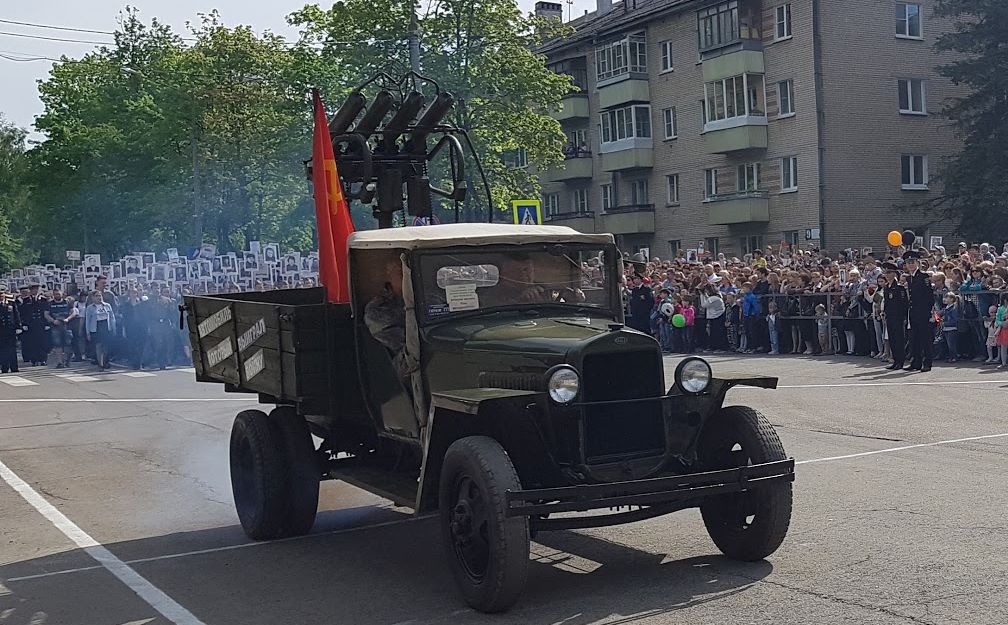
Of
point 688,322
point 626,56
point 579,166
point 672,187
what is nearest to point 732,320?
point 688,322

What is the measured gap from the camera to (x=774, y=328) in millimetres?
23625

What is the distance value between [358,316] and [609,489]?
2557 mm

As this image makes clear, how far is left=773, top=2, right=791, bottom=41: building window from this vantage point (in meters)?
42.2

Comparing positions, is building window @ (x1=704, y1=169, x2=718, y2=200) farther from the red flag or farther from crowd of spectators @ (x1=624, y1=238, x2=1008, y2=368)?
the red flag

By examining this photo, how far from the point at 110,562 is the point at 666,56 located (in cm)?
4319

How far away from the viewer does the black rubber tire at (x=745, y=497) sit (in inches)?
271

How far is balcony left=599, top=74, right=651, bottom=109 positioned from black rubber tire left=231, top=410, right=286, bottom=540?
→ 4222 centimetres

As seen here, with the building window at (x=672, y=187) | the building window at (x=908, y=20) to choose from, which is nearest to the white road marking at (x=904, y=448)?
the building window at (x=908, y=20)

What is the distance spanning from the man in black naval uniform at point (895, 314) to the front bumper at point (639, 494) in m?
13.2

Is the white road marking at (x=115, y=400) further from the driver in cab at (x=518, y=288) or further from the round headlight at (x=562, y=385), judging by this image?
the round headlight at (x=562, y=385)

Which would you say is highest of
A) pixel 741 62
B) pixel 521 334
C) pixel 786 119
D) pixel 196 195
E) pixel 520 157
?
pixel 741 62

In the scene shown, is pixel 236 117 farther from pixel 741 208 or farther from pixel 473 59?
pixel 741 208

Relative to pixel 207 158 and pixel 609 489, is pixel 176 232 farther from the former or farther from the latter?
pixel 609 489

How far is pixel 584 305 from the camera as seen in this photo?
25.8ft
